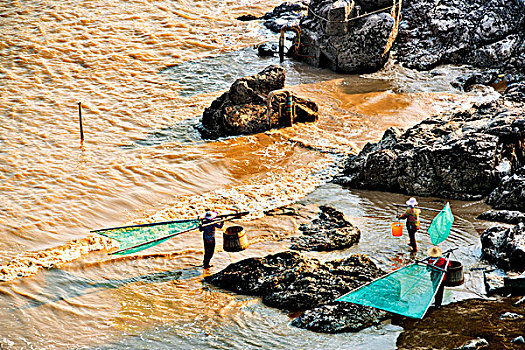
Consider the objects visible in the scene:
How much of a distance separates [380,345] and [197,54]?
49.9 feet

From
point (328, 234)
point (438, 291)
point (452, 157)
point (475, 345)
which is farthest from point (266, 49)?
point (475, 345)

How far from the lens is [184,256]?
9.37 metres

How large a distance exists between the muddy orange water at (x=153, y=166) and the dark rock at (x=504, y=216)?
1.09 feet

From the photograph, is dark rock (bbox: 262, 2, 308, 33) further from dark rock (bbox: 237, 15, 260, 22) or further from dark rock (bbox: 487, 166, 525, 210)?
dark rock (bbox: 487, 166, 525, 210)

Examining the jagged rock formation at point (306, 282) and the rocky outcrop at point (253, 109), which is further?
the rocky outcrop at point (253, 109)

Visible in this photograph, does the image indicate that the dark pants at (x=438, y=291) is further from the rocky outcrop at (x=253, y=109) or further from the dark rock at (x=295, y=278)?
the rocky outcrop at (x=253, y=109)

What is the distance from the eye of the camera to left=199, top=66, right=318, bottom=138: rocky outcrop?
574 inches

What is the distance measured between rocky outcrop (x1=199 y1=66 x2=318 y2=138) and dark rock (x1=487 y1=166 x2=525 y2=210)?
5.99 m

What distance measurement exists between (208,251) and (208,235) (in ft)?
0.90

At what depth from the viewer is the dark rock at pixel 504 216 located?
30.5ft

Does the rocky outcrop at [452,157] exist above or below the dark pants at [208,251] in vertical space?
above

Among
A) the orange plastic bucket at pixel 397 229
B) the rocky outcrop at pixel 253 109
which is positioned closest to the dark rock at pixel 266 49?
the rocky outcrop at pixel 253 109

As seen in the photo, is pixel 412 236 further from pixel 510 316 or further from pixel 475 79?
pixel 475 79

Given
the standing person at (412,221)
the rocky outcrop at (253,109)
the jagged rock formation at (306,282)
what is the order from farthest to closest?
the rocky outcrop at (253,109) < the standing person at (412,221) < the jagged rock formation at (306,282)
